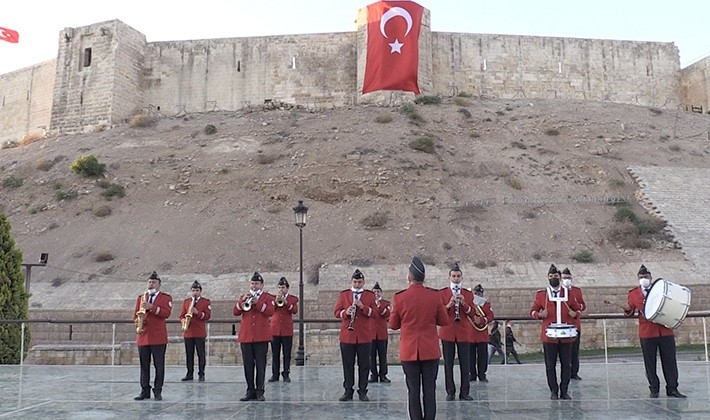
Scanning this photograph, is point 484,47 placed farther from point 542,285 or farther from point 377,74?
point 542,285

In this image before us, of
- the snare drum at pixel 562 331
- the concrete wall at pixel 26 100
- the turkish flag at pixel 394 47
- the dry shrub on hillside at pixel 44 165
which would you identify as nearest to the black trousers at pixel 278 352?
the snare drum at pixel 562 331

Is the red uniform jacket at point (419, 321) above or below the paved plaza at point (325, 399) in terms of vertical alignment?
above

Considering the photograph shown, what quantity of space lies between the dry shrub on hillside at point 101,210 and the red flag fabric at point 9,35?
314 inches

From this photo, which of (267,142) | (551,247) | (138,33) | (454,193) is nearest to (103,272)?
(267,142)

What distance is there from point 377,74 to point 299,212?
22.6m

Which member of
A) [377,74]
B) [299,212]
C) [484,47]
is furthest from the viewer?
[484,47]

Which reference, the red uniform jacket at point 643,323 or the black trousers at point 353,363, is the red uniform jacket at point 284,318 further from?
the red uniform jacket at point 643,323

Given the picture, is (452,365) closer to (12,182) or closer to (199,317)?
(199,317)

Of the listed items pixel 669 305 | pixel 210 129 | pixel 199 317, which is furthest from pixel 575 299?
pixel 210 129

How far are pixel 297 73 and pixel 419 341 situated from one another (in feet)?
113

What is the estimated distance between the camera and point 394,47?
3481 cm

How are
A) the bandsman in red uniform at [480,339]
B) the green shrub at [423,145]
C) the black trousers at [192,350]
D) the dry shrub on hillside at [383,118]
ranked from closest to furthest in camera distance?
the bandsman in red uniform at [480,339], the black trousers at [192,350], the green shrub at [423,145], the dry shrub on hillside at [383,118]

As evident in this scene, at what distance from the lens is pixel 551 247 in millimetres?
22828

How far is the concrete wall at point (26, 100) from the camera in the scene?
39.9 meters
